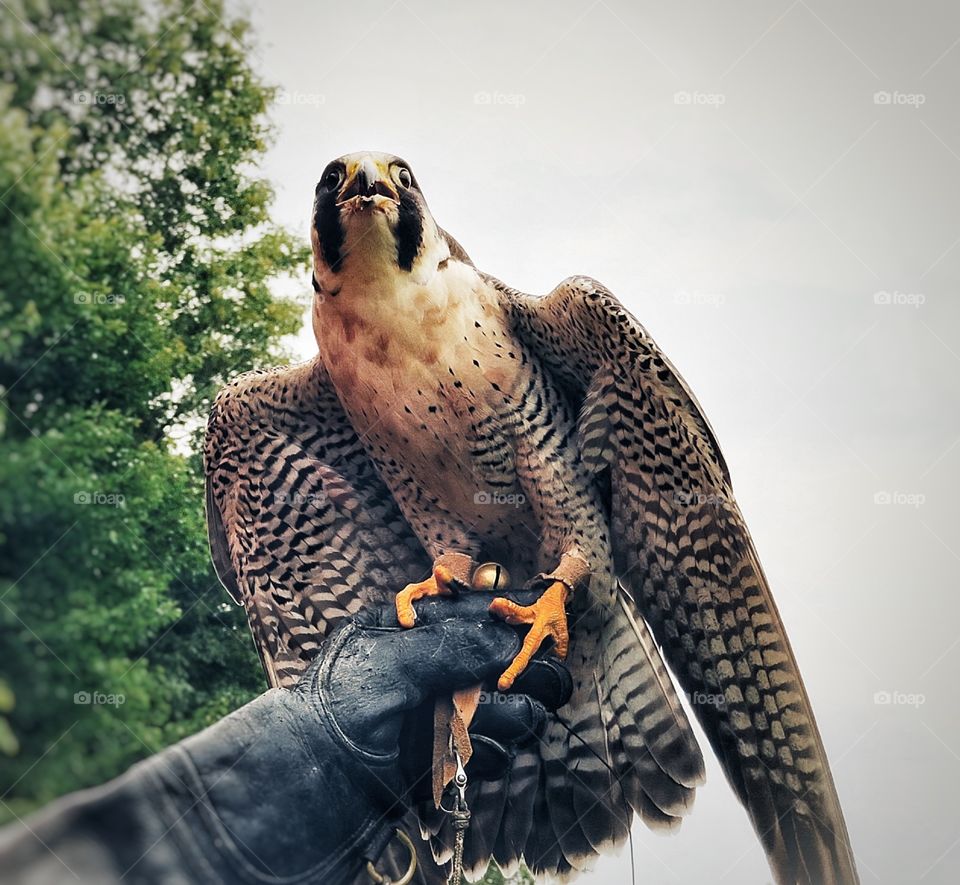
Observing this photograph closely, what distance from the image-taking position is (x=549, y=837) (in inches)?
95.4

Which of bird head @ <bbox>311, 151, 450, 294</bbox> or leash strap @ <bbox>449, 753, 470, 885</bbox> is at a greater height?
bird head @ <bbox>311, 151, 450, 294</bbox>

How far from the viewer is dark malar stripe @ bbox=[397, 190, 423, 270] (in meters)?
2.29

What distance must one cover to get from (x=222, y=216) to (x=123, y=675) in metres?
1.36

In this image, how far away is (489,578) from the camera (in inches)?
98.3

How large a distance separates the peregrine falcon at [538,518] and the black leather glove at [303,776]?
0.11 meters
